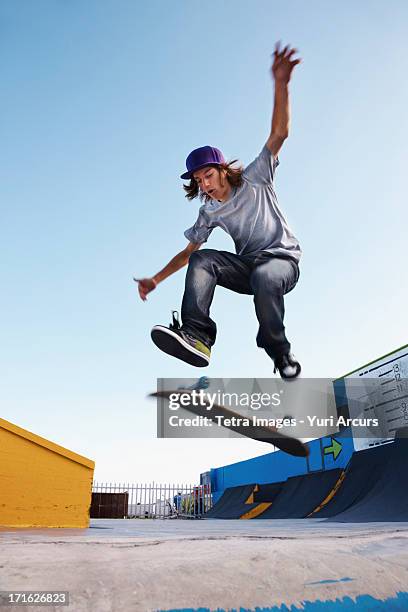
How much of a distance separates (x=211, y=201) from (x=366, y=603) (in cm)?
228

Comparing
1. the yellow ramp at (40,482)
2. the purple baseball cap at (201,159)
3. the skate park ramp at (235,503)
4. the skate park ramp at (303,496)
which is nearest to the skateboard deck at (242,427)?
the purple baseball cap at (201,159)

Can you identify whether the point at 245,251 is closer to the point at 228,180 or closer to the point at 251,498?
the point at 228,180

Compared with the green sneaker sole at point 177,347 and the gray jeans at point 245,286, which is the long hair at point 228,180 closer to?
the gray jeans at point 245,286

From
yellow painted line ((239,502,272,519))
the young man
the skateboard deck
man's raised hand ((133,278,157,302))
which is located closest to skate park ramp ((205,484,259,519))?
yellow painted line ((239,502,272,519))

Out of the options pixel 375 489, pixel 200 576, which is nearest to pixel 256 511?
pixel 375 489

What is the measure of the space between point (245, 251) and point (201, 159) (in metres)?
0.61

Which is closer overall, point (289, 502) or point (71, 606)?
point (71, 606)

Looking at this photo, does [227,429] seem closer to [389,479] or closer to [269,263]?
[269,263]

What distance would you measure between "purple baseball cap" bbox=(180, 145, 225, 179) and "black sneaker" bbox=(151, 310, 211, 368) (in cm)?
85

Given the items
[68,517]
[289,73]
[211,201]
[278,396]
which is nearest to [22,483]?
[68,517]

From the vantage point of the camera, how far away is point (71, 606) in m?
1.00

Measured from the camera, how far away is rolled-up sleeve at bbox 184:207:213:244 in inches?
119

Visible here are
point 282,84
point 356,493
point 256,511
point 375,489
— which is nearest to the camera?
point 282,84

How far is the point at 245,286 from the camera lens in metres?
2.73
